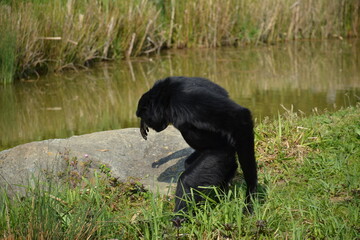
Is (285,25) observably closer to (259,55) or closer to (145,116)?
(259,55)

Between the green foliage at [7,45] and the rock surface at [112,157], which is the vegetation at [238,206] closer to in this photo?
the rock surface at [112,157]

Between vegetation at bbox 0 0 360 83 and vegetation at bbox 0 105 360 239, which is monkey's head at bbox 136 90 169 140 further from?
vegetation at bbox 0 0 360 83

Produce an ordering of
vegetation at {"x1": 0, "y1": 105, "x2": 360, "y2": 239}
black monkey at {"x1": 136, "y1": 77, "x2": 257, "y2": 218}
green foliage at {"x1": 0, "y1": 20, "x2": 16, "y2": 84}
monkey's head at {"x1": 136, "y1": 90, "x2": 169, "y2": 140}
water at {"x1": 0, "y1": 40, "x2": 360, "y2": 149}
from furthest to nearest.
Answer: green foliage at {"x1": 0, "y1": 20, "x2": 16, "y2": 84}
water at {"x1": 0, "y1": 40, "x2": 360, "y2": 149}
monkey's head at {"x1": 136, "y1": 90, "x2": 169, "y2": 140}
black monkey at {"x1": 136, "y1": 77, "x2": 257, "y2": 218}
vegetation at {"x1": 0, "y1": 105, "x2": 360, "y2": 239}

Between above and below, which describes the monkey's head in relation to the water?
above

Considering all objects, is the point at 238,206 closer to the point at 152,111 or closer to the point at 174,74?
the point at 152,111

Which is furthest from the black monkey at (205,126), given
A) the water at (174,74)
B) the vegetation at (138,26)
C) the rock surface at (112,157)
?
the vegetation at (138,26)

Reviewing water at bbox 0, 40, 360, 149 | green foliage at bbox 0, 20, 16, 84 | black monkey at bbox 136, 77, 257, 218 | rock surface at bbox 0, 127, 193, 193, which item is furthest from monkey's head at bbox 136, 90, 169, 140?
green foliage at bbox 0, 20, 16, 84

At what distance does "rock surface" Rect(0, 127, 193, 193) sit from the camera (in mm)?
5391

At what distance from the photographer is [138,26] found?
1423 centimetres

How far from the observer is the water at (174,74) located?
9.03 metres

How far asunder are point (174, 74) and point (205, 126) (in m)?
8.29

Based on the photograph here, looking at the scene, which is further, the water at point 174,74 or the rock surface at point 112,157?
the water at point 174,74

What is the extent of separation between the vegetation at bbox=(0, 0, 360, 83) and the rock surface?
5.86 m

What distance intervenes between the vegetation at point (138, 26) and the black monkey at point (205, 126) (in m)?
7.74
